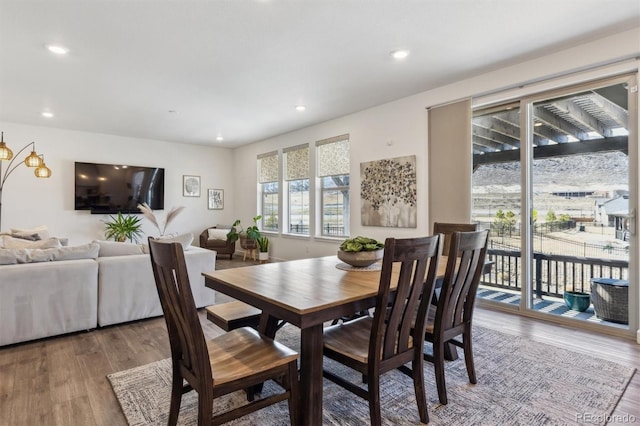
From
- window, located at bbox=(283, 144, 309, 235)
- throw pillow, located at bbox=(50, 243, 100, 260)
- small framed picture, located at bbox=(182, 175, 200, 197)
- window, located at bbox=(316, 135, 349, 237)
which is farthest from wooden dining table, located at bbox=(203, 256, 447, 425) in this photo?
small framed picture, located at bbox=(182, 175, 200, 197)

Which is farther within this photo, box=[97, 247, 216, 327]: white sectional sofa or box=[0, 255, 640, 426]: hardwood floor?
box=[97, 247, 216, 327]: white sectional sofa

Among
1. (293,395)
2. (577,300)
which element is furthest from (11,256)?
(577,300)

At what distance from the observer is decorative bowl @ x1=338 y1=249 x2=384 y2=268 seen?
2.13 m

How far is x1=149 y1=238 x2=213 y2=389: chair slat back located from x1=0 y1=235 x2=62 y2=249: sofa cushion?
8.58 ft

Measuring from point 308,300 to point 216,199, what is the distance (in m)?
7.35

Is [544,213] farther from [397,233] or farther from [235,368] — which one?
[235,368]

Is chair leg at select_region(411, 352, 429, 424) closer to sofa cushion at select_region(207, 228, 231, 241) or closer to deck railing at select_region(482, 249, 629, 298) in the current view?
deck railing at select_region(482, 249, 629, 298)

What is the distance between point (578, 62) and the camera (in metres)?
3.10

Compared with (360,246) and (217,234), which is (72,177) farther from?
(360,246)

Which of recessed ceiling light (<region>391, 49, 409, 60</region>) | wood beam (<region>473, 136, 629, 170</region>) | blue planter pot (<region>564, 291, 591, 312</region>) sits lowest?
blue planter pot (<region>564, 291, 591, 312</region>)

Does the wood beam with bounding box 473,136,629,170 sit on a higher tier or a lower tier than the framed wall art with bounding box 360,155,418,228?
higher

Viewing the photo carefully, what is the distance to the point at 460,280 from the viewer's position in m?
1.86

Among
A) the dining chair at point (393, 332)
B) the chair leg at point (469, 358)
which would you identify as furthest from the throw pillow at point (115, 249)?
the chair leg at point (469, 358)

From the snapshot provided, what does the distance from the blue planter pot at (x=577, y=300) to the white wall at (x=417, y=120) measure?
1577 millimetres
